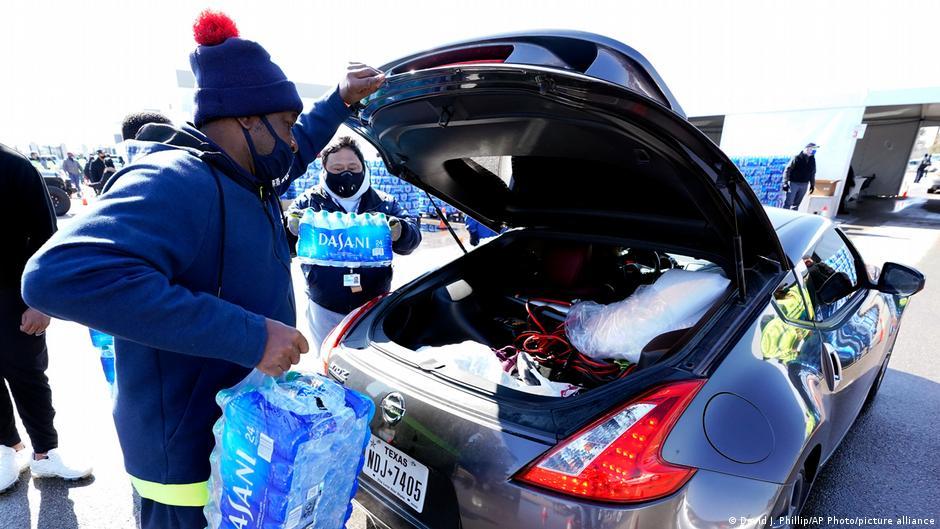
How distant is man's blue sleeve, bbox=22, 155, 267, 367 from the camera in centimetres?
79

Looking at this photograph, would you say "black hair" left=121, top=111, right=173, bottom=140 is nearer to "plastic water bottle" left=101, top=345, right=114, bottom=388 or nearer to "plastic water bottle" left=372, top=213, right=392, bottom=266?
"plastic water bottle" left=101, top=345, right=114, bottom=388

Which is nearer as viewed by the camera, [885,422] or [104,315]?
[104,315]

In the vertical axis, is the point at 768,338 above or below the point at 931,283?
above

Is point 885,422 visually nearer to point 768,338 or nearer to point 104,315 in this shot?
point 768,338

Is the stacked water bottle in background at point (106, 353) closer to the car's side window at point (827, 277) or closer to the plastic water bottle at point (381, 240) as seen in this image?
the plastic water bottle at point (381, 240)

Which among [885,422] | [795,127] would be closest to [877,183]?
[795,127]

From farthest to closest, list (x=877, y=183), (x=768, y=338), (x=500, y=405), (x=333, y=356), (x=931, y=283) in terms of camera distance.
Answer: (x=877, y=183), (x=931, y=283), (x=333, y=356), (x=768, y=338), (x=500, y=405)

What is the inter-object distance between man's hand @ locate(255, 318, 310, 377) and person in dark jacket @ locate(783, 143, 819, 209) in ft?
40.2

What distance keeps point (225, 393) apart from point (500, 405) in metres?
0.74

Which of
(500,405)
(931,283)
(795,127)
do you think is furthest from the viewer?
(795,127)

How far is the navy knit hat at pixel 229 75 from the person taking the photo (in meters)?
1.08

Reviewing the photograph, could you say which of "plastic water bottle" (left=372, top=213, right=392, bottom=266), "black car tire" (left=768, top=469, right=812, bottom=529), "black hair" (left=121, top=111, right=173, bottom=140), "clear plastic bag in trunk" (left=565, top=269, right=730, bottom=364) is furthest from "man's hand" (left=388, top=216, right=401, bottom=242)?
"black car tire" (left=768, top=469, right=812, bottom=529)

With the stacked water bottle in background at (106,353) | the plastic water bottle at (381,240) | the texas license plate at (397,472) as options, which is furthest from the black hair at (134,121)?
the texas license plate at (397,472)

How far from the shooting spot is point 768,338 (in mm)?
1481
